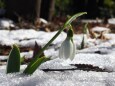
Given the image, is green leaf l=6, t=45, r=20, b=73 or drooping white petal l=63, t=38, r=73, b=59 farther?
green leaf l=6, t=45, r=20, b=73

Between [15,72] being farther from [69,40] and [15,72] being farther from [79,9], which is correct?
[79,9]

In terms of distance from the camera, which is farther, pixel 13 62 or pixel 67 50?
pixel 13 62

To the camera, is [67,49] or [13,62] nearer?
[67,49]

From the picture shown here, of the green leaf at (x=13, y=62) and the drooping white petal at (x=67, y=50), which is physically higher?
the drooping white petal at (x=67, y=50)

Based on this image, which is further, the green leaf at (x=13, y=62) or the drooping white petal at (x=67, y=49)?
the green leaf at (x=13, y=62)

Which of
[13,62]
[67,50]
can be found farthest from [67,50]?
[13,62]

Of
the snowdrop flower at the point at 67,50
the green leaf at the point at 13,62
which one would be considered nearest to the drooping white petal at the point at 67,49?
the snowdrop flower at the point at 67,50

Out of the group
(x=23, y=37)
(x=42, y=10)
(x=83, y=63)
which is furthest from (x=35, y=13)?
(x=83, y=63)

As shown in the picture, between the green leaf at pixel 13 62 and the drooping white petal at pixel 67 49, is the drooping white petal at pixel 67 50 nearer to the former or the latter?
the drooping white petal at pixel 67 49

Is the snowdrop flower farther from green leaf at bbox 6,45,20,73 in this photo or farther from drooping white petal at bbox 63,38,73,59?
green leaf at bbox 6,45,20,73

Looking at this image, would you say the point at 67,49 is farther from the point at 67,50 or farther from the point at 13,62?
the point at 13,62

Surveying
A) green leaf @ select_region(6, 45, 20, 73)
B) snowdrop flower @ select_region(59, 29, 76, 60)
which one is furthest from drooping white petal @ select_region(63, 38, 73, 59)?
green leaf @ select_region(6, 45, 20, 73)
